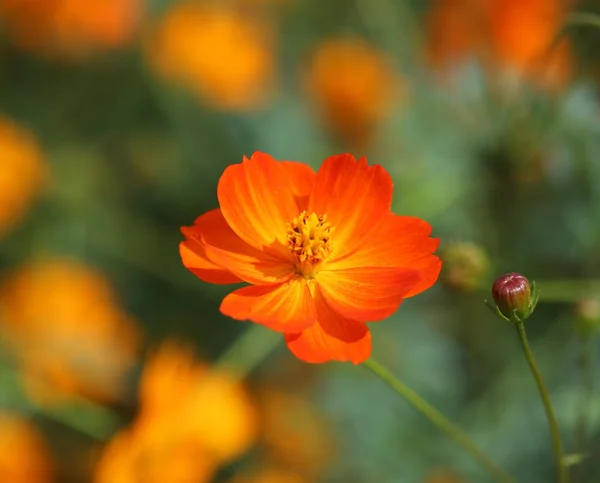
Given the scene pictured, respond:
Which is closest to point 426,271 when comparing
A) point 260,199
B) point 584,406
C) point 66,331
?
point 260,199

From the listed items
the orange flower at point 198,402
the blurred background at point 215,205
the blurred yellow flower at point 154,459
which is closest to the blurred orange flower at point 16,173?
the blurred background at point 215,205

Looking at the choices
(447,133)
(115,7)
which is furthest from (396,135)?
(115,7)

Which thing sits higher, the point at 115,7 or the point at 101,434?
the point at 115,7

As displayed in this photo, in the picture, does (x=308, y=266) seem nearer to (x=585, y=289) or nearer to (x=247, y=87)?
(x=585, y=289)

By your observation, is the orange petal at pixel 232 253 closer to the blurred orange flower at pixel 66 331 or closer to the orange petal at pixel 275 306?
the orange petal at pixel 275 306

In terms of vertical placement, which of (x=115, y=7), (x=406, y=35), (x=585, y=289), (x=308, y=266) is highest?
(x=406, y=35)

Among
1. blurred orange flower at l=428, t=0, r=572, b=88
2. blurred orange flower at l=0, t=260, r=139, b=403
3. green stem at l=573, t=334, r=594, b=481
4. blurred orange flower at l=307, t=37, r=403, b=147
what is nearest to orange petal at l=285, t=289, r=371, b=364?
green stem at l=573, t=334, r=594, b=481
